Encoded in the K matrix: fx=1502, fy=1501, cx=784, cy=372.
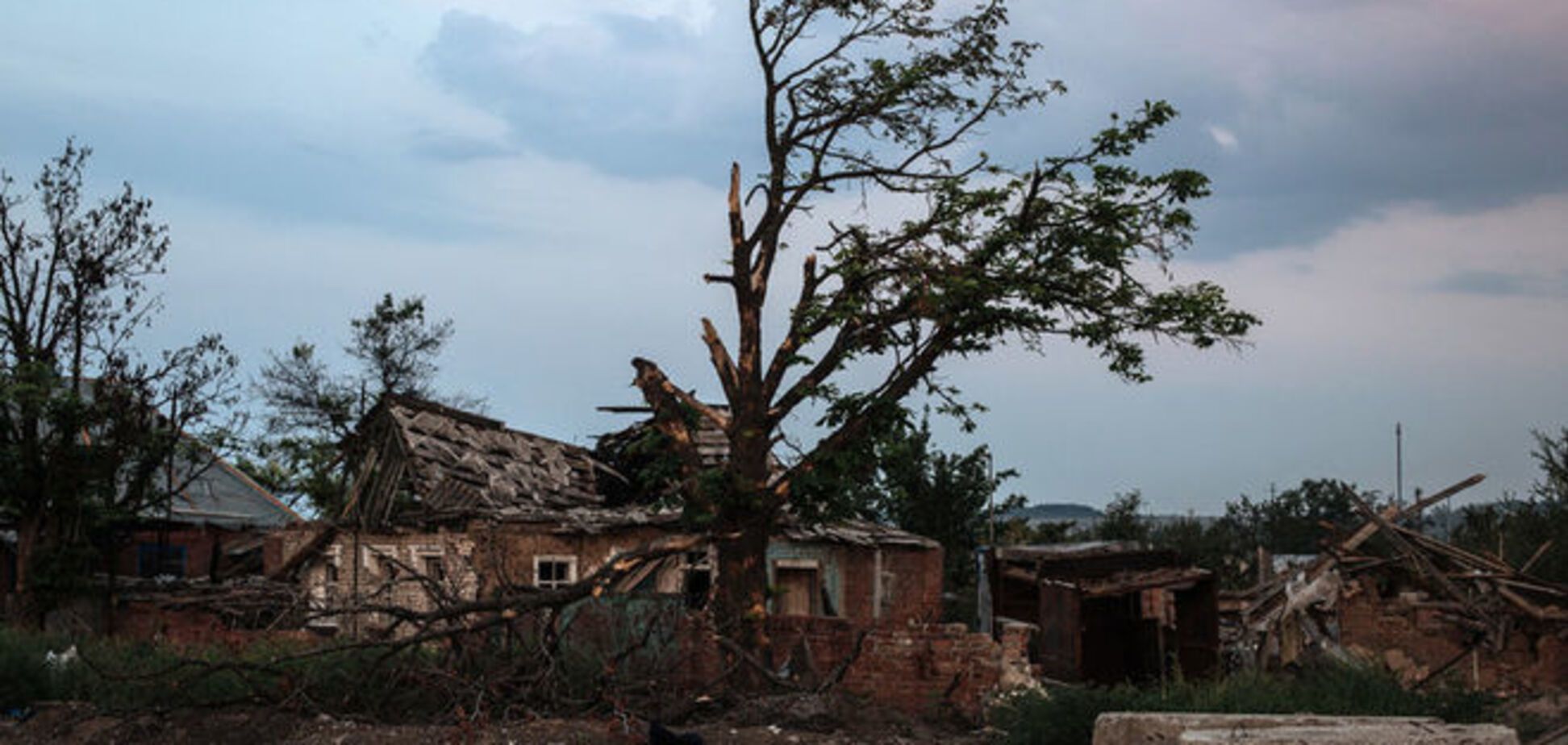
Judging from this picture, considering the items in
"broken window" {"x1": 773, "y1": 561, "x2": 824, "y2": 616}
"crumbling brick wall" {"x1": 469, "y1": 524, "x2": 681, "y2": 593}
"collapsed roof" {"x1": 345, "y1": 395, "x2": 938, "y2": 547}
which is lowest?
"broken window" {"x1": 773, "y1": 561, "x2": 824, "y2": 616}

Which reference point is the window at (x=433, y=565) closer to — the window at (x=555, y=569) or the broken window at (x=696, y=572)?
the window at (x=555, y=569)

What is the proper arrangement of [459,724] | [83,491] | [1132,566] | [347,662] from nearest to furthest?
[459,724]
[347,662]
[1132,566]
[83,491]

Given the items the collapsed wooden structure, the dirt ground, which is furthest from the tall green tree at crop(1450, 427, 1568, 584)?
the dirt ground

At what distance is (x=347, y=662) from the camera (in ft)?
44.2

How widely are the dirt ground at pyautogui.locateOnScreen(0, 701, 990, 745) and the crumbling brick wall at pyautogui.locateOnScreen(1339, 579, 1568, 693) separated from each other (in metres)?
7.93

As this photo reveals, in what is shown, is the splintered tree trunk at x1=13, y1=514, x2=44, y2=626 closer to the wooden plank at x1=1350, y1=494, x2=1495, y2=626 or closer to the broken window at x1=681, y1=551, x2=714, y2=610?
the broken window at x1=681, y1=551, x2=714, y2=610

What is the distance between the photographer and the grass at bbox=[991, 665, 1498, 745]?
1098 centimetres

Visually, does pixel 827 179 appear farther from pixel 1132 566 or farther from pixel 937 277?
pixel 1132 566

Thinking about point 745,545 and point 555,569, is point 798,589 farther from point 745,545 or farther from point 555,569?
point 745,545

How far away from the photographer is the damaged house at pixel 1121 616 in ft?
70.1

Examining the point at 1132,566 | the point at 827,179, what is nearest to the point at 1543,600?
the point at 1132,566

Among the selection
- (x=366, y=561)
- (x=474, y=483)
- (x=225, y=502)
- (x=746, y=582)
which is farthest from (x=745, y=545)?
(x=225, y=502)

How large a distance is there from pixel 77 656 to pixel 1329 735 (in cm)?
1184

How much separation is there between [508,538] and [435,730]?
10.9 m
